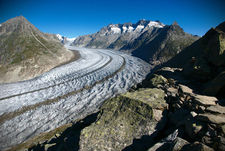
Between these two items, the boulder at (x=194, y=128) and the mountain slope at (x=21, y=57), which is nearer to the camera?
the boulder at (x=194, y=128)

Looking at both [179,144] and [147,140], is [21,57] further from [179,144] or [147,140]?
[179,144]

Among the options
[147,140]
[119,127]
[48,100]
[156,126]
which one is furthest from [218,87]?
[48,100]

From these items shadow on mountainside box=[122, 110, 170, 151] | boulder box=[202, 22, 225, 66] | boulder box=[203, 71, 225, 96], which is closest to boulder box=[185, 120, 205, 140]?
shadow on mountainside box=[122, 110, 170, 151]

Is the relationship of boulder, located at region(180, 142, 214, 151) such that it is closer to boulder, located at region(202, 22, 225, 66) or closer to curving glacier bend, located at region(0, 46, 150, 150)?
Answer: boulder, located at region(202, 22, 225, 66)

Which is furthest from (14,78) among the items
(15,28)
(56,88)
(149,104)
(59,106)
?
(15,28)

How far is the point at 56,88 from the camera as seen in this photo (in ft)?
83.6

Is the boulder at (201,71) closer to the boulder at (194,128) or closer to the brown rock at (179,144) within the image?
the boulder at (194,128)

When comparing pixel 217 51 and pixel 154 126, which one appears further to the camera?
A: pixel 217 51

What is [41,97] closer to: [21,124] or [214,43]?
[21,124]

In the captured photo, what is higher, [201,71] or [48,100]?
[201,71]

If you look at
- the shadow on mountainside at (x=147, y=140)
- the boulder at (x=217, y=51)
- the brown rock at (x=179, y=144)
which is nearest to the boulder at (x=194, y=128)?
the brown rock at (x=179, y=144)

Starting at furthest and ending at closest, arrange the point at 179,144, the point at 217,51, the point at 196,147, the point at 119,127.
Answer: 1. the point at 217,51
2. the point at 119,127
3. the point at 179,144
4. the point at 196,147

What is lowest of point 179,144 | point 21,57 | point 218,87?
point 179,144

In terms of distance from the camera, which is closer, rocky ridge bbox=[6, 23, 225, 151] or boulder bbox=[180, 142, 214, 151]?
boulder bbox=[180, 142, 214, 151]
